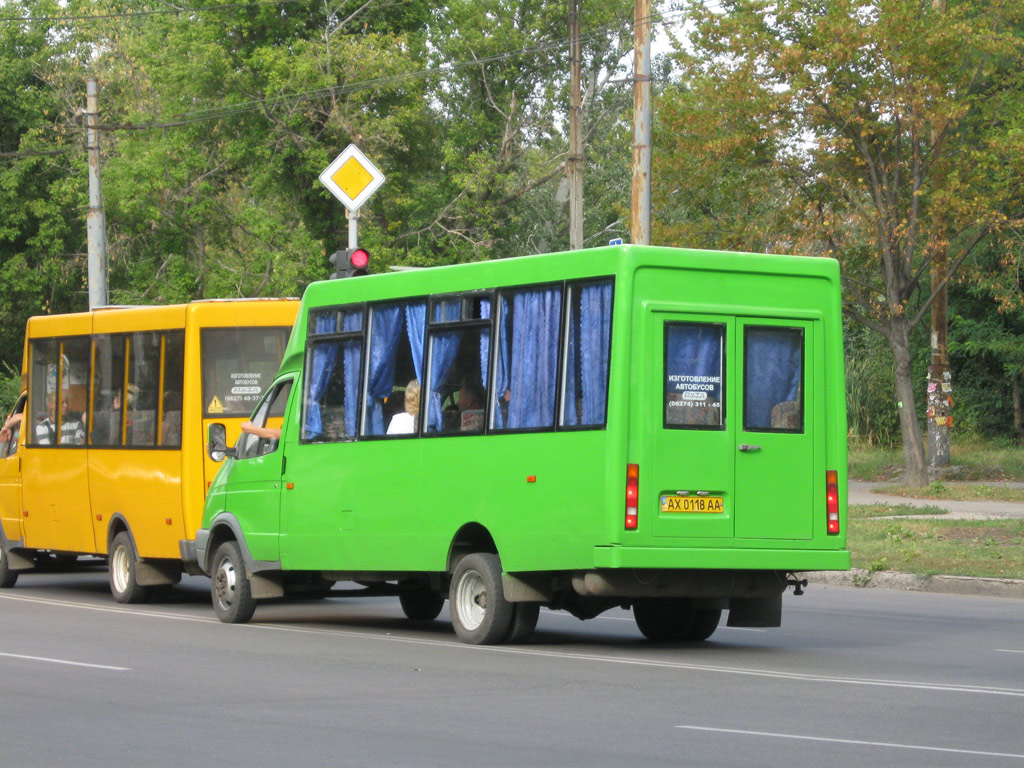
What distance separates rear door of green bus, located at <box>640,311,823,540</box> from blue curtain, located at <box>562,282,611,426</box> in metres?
0.33

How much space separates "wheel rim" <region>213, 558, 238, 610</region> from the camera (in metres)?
14.7

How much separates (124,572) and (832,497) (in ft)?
26.1

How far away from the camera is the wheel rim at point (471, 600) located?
497 inches

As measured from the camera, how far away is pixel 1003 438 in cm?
4306

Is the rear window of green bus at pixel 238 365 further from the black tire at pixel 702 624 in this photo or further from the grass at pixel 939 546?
the grass at pixel 939 546

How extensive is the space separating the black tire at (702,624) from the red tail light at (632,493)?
6.80 feet

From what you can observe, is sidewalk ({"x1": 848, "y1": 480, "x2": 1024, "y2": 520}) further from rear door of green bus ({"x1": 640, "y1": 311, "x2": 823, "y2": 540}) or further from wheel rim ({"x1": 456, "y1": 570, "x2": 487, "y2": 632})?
wheel rim ({"x1": 456, "y1": 570, "x2": 487, "y2": 632})

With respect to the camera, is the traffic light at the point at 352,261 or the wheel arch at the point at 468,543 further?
the traffic light at the point at 352,261

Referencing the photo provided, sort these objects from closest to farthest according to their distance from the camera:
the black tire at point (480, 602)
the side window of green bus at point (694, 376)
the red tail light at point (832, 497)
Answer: the side window of green bus at point (694, 376) → the red tail light at point (832, 497) → the black tire at point (480, 602)

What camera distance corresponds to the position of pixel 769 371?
12.1 meters

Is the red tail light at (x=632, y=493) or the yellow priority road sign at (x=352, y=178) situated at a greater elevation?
the yellow priority road sign at (x=352, y=178)

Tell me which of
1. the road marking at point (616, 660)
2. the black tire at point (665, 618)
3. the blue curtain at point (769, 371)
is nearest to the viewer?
the road marking at point (616, 660)

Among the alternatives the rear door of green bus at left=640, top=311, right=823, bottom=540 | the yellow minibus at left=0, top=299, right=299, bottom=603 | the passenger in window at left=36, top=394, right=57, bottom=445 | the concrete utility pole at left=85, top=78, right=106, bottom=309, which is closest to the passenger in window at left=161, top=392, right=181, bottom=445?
the yellow minibus at left=0, top=299, right=299, bottom=603

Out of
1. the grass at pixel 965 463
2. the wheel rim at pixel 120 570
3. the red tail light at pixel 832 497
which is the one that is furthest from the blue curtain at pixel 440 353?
the grass at pixel 965 463
